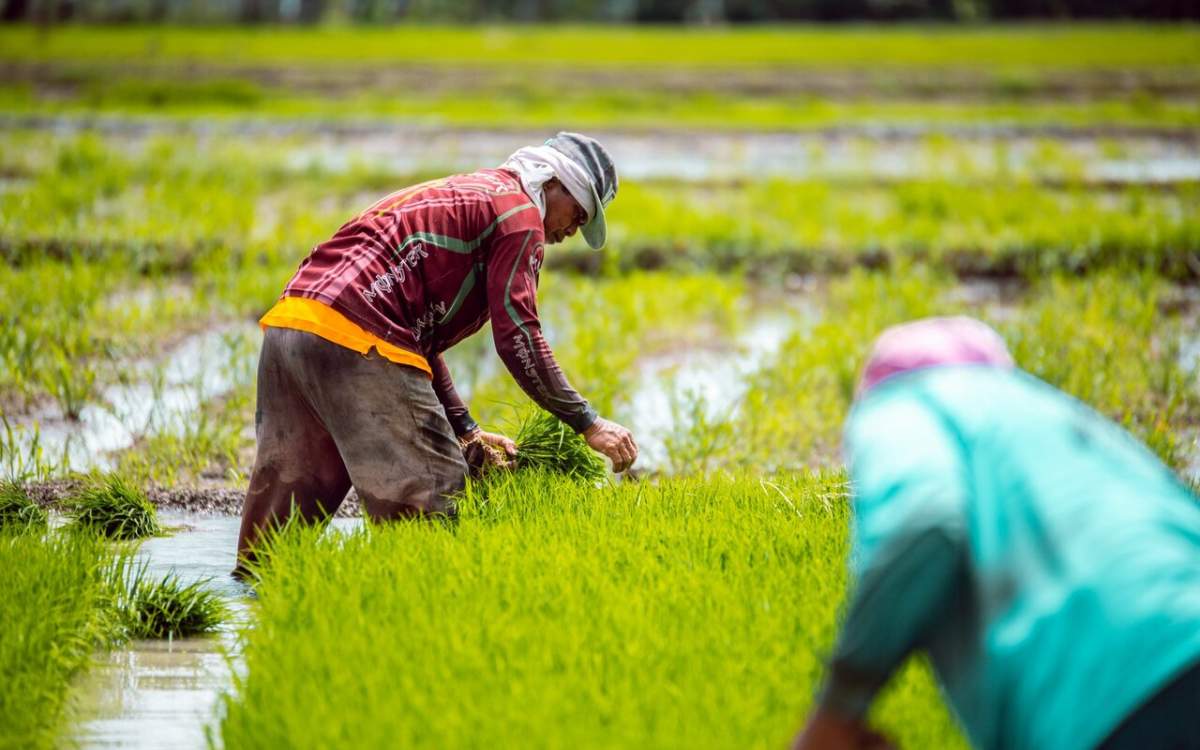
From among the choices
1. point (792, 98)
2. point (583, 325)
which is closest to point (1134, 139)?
point (792, 98)

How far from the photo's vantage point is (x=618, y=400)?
584cm

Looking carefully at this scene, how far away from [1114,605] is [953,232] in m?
8.50

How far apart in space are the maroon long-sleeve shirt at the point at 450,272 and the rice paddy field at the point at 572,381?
17.6 inches

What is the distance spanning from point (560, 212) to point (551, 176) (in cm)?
12

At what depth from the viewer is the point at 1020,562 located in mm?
1855

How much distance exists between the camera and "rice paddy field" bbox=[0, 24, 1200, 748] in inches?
110

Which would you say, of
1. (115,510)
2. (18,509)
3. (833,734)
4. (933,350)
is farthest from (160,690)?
(933,350)

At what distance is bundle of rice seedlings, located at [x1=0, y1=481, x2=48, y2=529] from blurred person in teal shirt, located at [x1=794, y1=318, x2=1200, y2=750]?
117 inches

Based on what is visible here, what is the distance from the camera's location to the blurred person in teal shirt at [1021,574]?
1.80 metres

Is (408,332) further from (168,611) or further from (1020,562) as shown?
(1020,562)

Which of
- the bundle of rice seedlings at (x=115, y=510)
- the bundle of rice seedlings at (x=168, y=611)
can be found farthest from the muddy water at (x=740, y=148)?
the bundle of rice seedlings at (x=168, y=611)

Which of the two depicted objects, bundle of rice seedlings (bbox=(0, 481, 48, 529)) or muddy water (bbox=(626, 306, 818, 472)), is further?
muddy water (bbox=(626, 306, 818, 472))

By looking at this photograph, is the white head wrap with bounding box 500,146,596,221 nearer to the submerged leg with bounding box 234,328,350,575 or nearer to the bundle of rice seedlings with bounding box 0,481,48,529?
the submerged leg with bounding box 234,328,350,575

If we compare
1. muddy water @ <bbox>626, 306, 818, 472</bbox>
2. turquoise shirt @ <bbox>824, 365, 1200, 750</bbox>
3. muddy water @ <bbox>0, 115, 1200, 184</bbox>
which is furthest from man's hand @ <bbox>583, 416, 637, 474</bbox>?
muddy water @ <bbox>0, 115, 1200, 184</bbox>
